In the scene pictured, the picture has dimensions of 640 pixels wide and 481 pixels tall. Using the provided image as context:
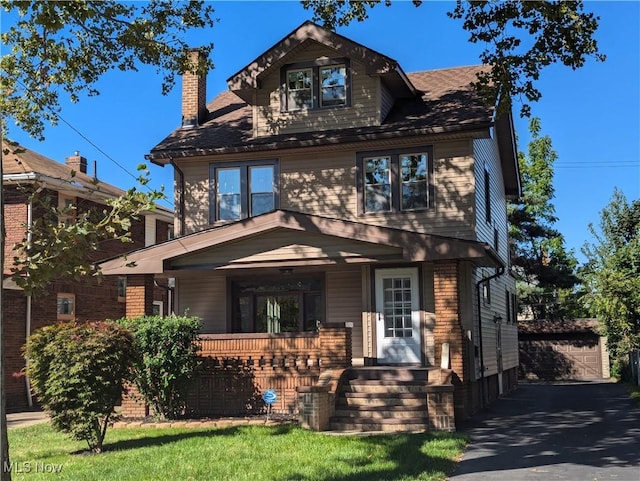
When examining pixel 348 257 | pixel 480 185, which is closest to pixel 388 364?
pixel 348 257

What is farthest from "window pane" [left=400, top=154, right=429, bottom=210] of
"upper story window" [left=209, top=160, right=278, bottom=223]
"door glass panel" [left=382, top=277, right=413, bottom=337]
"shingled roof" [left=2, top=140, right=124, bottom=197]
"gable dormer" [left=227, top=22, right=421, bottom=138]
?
"shingled roof" [left=2, top=140, right=124, bottom=197]

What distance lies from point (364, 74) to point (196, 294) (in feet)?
23.4

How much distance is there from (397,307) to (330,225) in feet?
9.63

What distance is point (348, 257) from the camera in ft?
49.0

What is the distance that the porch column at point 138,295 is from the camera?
52.1ft

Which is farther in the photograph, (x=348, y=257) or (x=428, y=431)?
(x=348, y=257)

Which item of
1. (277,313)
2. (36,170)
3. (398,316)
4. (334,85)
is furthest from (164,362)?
(36,170)

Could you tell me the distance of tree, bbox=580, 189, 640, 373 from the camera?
2384cm

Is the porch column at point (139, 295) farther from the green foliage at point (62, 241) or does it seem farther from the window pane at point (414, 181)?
the green foliage at point (62, 241)

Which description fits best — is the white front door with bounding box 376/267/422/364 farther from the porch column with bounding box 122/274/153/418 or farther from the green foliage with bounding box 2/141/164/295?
the green foliage with bounding box 2/141/164/295

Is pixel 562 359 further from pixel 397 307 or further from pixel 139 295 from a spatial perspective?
pixel 139 295

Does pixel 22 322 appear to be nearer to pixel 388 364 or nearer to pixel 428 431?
pixel 388 364

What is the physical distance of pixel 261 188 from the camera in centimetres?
1792

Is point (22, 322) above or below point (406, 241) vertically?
below
